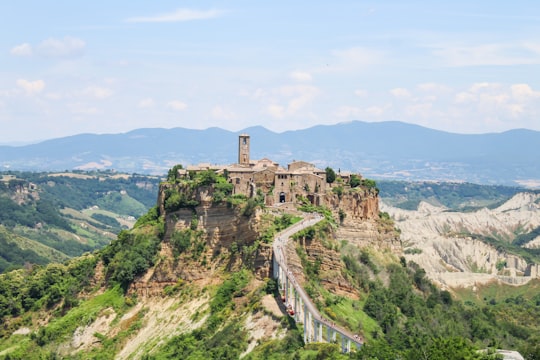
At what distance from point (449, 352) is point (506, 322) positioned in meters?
56.7

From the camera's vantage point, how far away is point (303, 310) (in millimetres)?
58844

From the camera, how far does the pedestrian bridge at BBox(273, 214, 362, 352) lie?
55722 millimetres

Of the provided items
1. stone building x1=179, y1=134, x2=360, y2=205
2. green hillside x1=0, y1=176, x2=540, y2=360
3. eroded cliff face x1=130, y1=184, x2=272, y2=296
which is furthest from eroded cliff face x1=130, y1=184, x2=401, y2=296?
stone building x1=179, y1=134, x2=360, y2=205

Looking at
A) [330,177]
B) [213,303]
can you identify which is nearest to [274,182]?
[330,177]

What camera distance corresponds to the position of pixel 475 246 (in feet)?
572

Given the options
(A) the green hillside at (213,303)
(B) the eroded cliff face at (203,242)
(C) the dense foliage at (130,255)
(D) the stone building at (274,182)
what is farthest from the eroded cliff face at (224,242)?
(D) the stone building at (274,182)

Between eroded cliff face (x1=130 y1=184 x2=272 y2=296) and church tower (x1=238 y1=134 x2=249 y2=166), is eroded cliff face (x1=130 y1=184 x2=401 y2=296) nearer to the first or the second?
eroded cliff face (x1=130 y1=184 x2=272 y2=296)

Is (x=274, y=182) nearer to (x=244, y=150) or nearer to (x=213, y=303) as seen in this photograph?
(x=244, y=150)


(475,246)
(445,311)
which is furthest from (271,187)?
(475,246)

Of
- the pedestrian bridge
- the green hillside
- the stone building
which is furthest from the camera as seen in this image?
the stone building

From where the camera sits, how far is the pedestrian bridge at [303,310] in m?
55.7

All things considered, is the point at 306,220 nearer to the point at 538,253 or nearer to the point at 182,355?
the point at 182,355

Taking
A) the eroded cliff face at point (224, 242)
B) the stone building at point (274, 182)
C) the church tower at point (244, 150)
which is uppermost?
the church tower at point (244, 150)

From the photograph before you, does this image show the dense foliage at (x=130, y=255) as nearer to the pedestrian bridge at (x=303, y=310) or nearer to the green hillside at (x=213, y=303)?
the green hillside at (x=213, y=303)
